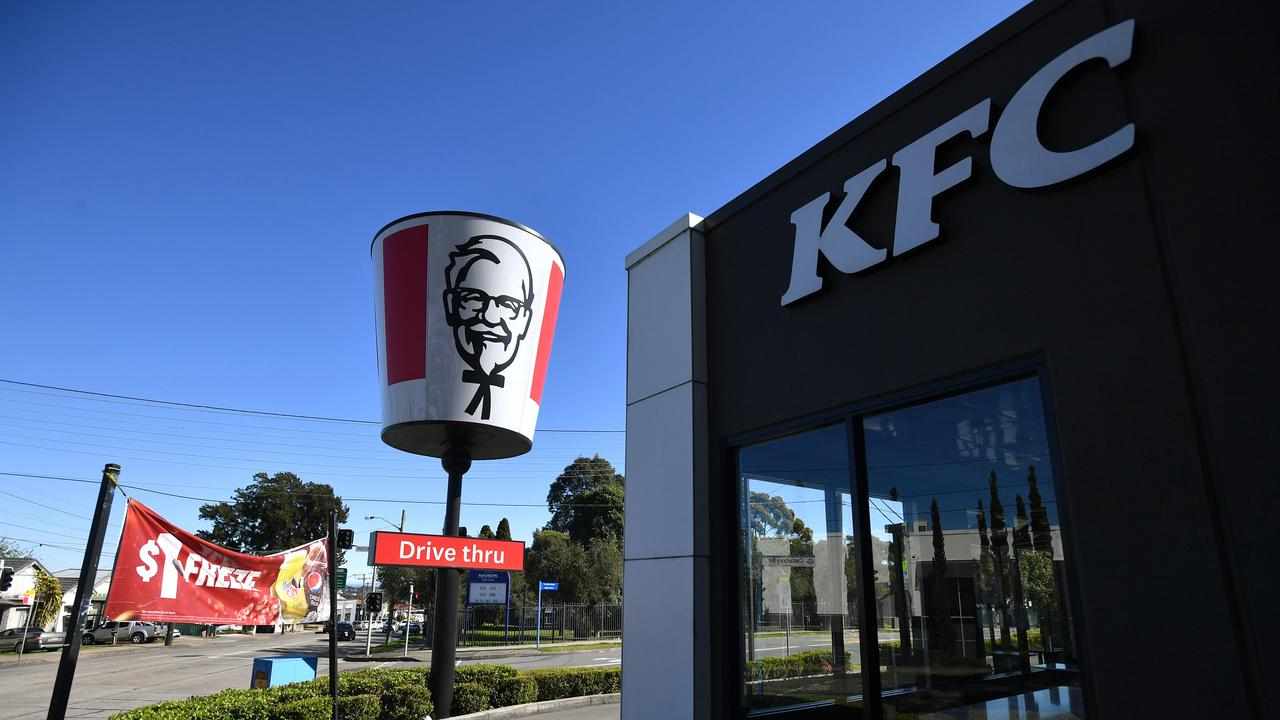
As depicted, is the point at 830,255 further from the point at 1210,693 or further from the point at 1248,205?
the point at 1210,693

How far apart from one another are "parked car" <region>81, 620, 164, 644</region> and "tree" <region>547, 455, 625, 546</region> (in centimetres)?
3052

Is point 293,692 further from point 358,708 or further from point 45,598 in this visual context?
point 45,598

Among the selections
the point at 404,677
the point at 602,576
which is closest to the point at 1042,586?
the point at 404,677

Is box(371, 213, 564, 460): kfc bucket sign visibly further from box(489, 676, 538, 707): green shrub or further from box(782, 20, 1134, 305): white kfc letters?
box(782, 20, 1134, 305): white kfc letters

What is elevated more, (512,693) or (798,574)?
(798,574)

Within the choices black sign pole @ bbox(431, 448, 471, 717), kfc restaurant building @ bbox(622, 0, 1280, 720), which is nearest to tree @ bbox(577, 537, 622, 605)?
black sign pole @ bbox(431, 448, 471, 717)

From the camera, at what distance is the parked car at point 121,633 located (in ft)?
137

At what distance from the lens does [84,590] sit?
19.3 ft

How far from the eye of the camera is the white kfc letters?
412 cm

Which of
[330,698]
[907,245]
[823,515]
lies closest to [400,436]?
[330,698]

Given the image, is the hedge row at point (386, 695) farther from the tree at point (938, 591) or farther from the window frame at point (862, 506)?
the tree at point (938, 591)

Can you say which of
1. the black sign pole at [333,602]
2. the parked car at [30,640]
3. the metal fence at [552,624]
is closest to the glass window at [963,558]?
the black sign pole at [333,602]

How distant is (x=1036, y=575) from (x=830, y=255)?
268 centimetres

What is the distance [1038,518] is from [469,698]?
11996 millimetres
